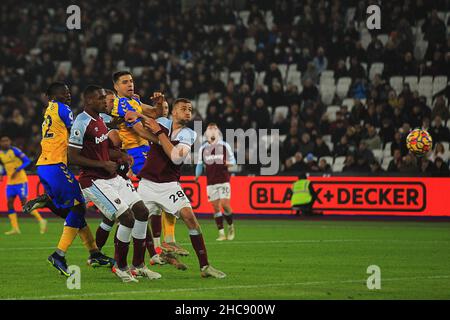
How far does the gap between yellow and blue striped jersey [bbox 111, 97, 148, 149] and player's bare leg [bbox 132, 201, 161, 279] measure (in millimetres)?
1757

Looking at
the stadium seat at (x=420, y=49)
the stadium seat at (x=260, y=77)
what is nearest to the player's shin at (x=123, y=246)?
the stadium seat at (x=420, y=49)

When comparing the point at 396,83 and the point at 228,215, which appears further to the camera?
the point at 396,83

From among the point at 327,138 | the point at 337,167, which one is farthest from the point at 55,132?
the point at 327,138

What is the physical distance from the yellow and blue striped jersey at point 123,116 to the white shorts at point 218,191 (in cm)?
666

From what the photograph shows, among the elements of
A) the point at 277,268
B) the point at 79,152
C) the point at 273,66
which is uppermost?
the point at 273,66

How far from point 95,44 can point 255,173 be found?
1248 cm

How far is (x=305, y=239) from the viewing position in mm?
19094

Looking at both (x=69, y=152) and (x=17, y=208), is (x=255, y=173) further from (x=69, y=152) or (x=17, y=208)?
(x=69, y=152)

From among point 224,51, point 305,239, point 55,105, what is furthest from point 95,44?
point 55,105

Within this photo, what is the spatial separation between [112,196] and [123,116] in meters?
2.28

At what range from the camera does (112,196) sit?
11.9 m

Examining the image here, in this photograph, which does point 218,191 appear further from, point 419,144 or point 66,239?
point 66,239

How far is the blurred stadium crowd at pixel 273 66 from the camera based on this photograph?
27.2 m

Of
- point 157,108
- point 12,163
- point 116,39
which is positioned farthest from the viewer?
point 116,39
